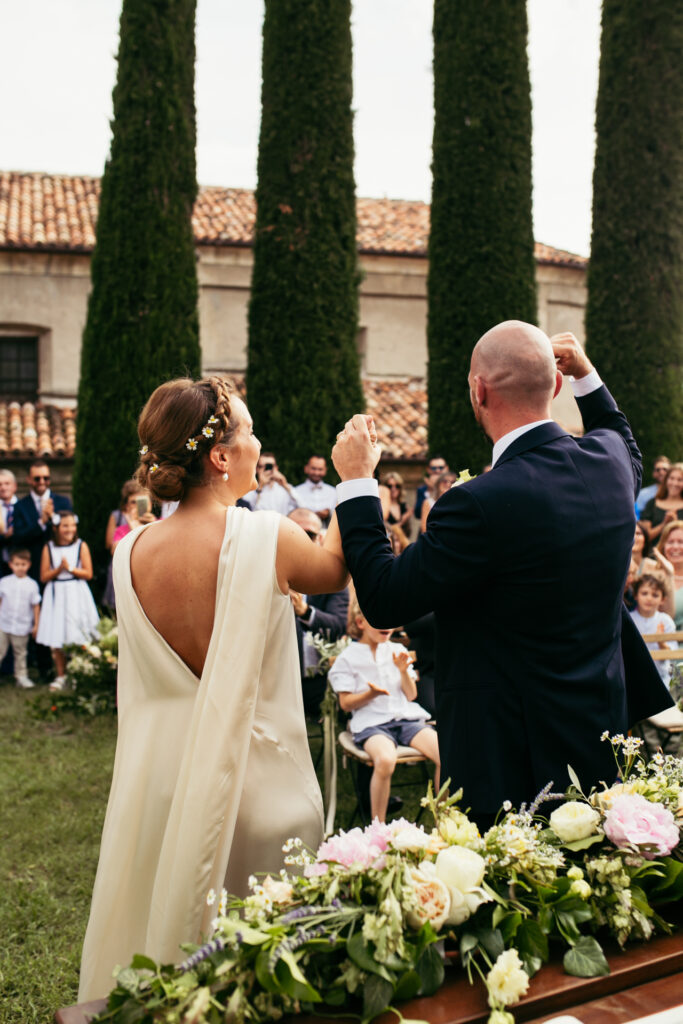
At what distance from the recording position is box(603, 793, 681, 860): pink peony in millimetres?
1939

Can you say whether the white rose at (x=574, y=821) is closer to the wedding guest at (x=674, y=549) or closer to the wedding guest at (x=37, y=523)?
the wedding guest at (x=674, y=549)

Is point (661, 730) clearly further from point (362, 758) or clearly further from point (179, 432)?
point (179, 432)

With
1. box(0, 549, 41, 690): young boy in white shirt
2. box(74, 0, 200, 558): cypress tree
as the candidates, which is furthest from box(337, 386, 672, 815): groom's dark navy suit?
box(74, 0, 200, 558): cypress tree

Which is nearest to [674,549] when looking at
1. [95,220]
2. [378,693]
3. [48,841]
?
[378,693]

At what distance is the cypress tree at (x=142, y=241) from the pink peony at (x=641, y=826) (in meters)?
12.3

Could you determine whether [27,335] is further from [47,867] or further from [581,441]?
[581,441]

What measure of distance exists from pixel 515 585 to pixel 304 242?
13456mm

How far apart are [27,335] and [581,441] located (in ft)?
60.8

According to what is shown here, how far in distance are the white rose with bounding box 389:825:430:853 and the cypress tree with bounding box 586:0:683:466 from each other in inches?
585

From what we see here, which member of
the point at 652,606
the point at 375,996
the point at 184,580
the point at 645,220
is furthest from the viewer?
the point at 645,220

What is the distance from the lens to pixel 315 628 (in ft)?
21.9

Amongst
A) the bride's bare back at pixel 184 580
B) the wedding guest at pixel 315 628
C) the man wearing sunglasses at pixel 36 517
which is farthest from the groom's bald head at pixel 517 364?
the man wearing sunglasses at pixel 36 517

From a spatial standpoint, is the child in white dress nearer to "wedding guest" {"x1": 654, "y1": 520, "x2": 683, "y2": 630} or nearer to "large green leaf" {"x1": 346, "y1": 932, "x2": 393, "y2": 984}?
"wedding guest" {"x1": 654, "y1": 520, "x2": 683, "y2": 630}

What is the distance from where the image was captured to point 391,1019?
1624 millimetres
